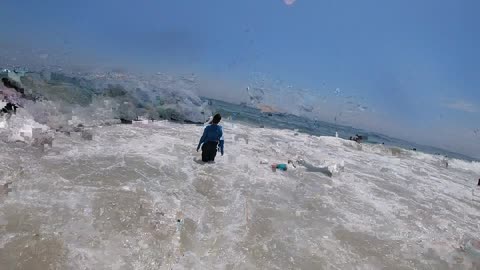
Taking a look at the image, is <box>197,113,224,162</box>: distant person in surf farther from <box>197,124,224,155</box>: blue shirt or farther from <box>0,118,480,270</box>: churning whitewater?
<box>0,118,480,270</box>: churning whitewater

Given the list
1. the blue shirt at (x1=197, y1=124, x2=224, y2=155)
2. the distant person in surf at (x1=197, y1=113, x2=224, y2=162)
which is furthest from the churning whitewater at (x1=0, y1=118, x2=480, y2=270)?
the blue shirt at (x1=197, y1=124, x2=224, y2=155)

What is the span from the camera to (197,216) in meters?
5.54

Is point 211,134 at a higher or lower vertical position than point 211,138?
higher

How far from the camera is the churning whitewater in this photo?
164 inches

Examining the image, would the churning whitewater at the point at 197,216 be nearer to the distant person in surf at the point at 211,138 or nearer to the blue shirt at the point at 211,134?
the distant person in surf at the point at 211,138

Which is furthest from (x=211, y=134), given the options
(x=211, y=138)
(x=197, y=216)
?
(x=197, y=216)

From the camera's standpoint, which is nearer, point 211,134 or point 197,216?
point 197,216

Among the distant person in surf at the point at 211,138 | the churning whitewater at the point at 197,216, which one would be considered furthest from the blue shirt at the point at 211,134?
the churning whitewater at the point at 197,216

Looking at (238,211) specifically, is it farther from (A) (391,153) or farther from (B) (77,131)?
(A) (391,153)

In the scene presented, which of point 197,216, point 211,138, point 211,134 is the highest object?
point 211,134

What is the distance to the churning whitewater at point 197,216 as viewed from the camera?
4172 millimetres

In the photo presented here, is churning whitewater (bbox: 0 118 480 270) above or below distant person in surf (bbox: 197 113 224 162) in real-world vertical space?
below

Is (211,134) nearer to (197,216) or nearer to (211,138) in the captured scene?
(211,138)

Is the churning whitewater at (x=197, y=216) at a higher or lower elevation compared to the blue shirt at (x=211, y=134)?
lower
